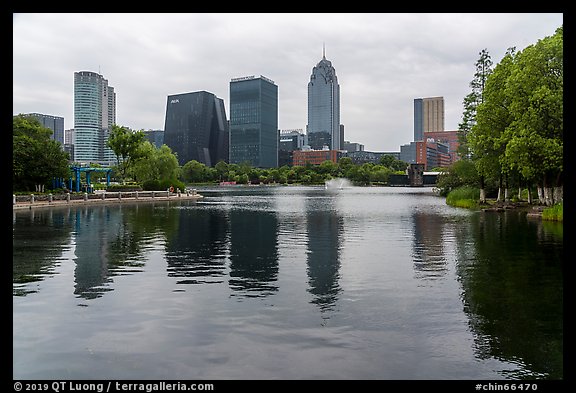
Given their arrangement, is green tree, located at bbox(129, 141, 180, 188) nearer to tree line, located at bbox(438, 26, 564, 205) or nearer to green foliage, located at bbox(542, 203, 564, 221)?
tree line, located at bbox(438, 26, 564, 205)

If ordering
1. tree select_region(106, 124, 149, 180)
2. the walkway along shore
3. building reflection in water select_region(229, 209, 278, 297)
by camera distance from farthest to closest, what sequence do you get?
1. tree select_region(106, 124, 149, 180)
2. the walkway along shore
3. building reflection in water select_region(229, 209, 278, 297)

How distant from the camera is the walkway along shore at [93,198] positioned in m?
54.5

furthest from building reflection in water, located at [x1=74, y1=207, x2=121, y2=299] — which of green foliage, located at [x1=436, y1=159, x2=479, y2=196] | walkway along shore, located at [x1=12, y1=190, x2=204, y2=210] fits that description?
green foliage, located at [x1=436, y1=159, x2=479, y2=196]

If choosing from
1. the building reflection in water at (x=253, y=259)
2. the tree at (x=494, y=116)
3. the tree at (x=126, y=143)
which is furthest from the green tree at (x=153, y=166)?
the building reflection in water at (x=253, y=259)

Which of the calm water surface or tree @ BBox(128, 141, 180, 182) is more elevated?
tree @ BBox(128, 141, 180, 182)

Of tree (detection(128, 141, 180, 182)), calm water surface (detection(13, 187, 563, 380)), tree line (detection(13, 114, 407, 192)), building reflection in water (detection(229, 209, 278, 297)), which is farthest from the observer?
tree (detection(128, 141, 180, 182))

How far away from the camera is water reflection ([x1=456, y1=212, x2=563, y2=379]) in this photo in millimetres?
9406

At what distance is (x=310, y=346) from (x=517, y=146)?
3308cm

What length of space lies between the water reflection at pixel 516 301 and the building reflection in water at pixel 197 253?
8461 millimetres

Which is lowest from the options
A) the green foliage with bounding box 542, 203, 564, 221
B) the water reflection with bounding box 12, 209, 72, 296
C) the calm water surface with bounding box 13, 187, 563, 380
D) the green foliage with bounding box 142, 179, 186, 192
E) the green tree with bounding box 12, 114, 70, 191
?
the calm water surface with bounding box 13, 187, 563, 380

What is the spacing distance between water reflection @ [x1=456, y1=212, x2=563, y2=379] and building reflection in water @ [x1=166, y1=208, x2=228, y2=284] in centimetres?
846

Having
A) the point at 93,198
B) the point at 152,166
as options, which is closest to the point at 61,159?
the point at 93,198

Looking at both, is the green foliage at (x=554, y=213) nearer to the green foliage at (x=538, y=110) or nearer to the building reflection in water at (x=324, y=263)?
the green foliage at (x=538, y=110)
